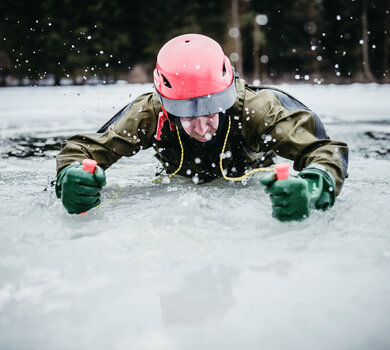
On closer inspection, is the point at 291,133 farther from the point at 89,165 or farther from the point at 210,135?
the point at 89,165

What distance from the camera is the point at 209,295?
1.55 metres

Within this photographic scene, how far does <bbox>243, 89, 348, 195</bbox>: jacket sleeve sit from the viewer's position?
8.10 ft

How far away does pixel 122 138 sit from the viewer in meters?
2.90

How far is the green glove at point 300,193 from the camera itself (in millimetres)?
1984

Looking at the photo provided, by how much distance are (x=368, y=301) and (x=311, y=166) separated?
0.96m

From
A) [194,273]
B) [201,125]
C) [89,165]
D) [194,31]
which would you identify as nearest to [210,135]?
[201,125]

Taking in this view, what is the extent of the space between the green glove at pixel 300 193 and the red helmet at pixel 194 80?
729mm

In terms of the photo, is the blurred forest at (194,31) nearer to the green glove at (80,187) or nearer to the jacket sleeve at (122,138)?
the jacket sleeve at (122,138)

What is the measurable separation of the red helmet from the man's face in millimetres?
115

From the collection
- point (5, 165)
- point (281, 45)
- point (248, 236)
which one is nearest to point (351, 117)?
point (5, 165)

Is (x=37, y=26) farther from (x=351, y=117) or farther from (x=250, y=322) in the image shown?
(x=250, y=322)

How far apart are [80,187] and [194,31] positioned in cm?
3473

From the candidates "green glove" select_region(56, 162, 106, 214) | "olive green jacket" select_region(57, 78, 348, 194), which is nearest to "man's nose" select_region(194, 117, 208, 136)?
"olive green jacket" select_region(57, 78, 348, 194)

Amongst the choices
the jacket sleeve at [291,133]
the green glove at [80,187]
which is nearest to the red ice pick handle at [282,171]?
the jacket sleeve at [291,133]
